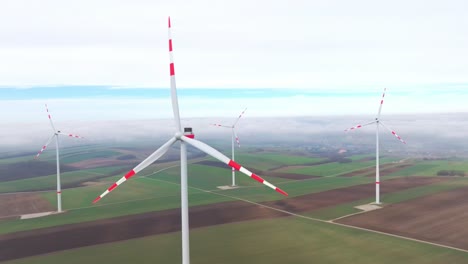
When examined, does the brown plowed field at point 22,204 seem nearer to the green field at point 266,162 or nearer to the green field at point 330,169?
the green field at point 330,169

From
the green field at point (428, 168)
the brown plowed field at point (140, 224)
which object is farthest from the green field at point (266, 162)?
the brown plowed field at point (140, 224)

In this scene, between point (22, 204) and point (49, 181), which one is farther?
point (49, 181)

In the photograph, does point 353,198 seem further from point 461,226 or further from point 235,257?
point 235,257

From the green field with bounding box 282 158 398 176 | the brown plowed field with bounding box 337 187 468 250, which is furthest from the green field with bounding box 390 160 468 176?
the brown plowed field with bounding box 337 187 468 250

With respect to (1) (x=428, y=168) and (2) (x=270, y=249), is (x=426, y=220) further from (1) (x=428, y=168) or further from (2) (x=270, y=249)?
(1) (x=428, y=168)

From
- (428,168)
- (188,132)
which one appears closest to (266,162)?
(428,168)

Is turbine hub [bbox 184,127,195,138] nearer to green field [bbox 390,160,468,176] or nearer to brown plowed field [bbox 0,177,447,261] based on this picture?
brown plowed field [bbox 0,177,447,261]
